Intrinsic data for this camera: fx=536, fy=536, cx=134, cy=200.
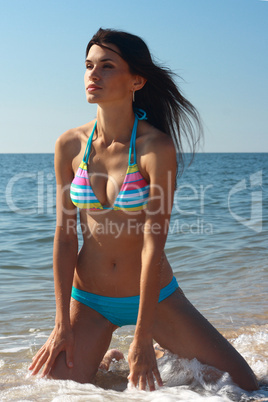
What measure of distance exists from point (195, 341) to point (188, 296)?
2.71m

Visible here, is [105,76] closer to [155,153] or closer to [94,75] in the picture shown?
[94,75]

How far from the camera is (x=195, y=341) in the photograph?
3014 millimetres

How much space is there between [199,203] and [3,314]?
425 inches

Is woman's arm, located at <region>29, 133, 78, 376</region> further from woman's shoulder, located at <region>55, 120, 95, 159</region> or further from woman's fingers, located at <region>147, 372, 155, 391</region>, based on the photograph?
woman's fingers, located at <region>147, 372, 155, 391</region>

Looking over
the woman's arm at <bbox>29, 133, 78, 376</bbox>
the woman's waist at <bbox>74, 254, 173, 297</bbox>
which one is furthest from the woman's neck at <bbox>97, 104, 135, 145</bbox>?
the woman's waist at <bbox>74, 254, 173, 297</bbox>

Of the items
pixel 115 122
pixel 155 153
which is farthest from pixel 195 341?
pixel 115 122

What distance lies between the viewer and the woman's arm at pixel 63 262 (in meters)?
2.99

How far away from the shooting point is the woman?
295cm

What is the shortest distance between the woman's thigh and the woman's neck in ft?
3.32

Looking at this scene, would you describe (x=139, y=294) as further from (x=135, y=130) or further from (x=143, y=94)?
(x=143, y=94)

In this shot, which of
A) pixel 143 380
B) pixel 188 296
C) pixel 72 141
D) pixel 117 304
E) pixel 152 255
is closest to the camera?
pixel 143 380

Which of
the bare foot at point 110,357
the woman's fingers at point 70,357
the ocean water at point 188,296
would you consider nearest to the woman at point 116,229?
the woman's fingers at point 70,357

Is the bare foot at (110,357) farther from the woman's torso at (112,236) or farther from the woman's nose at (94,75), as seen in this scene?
the woman's nose at (94,75)

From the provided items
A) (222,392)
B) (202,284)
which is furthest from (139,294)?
(202,284)
